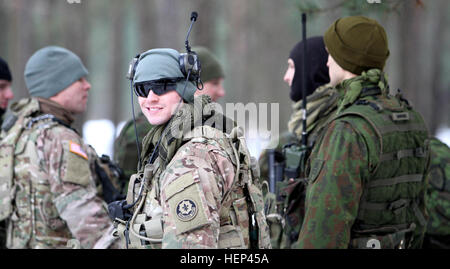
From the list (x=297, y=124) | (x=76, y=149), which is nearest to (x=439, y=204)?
(x=297, y=124)

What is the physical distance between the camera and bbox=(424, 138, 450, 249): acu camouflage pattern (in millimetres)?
4004

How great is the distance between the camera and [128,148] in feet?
16.2

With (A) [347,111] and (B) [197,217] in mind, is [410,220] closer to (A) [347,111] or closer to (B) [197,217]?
(A) [347,111]

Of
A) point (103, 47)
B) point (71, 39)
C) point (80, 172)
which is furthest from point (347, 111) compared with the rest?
point (103, 47)

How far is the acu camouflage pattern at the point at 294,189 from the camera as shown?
387 centimetres

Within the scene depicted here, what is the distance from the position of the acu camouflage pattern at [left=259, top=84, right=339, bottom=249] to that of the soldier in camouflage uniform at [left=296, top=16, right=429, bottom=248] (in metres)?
0.47

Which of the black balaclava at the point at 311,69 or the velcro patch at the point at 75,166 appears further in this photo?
the black balaclava at the point at 311,69

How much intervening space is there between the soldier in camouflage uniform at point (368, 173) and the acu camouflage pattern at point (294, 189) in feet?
1.54

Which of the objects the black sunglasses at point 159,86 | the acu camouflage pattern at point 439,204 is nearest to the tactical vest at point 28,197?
the black sunglasses at point 159,86

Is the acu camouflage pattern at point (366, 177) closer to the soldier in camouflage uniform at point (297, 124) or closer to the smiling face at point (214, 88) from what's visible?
the soldier in camouflage uniform at point (297, 124)

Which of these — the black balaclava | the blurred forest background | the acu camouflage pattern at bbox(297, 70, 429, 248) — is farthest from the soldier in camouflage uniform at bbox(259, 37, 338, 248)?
the blurred forest background

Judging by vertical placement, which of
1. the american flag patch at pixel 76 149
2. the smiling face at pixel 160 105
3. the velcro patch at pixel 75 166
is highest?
Result: the smiling face at pixel 160 105

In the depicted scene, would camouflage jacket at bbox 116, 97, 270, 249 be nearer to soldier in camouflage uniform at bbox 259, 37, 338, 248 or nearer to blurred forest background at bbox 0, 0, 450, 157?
soldier in camouflage uniform at bbox 259, 37, 338, 248

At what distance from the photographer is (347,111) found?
3.27 meters
